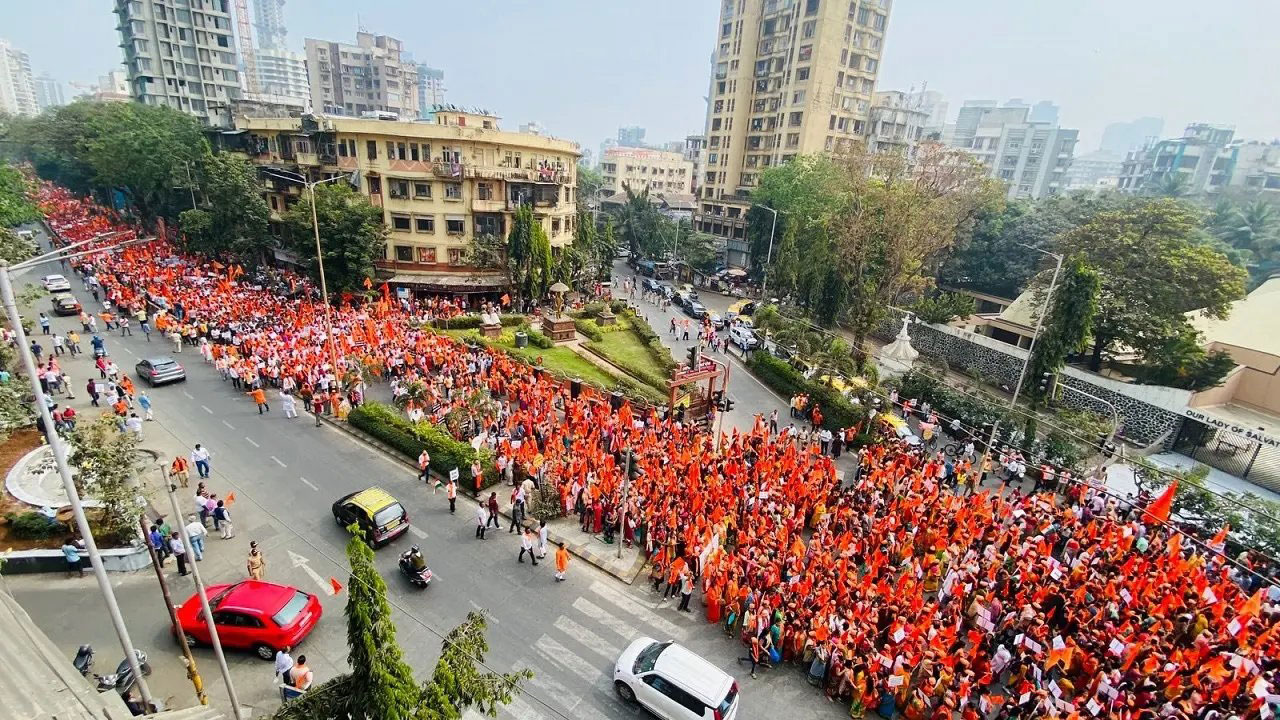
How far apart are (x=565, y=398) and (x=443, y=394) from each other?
4.93m

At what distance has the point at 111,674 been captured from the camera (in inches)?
445

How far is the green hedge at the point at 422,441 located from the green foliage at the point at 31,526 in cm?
814

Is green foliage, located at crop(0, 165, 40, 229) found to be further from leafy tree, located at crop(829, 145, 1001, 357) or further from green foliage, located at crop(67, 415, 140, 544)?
leafy tree, located at crop(829, 145, 1001, 357)

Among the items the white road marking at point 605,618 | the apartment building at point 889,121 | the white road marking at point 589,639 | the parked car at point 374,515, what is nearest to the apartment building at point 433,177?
the parked car at point 374,515

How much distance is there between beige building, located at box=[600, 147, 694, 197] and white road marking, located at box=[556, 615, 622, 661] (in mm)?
93850

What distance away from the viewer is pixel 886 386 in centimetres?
2627

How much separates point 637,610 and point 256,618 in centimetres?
780

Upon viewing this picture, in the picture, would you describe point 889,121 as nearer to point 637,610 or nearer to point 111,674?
point 637,610

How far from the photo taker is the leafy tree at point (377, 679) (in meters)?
5.39

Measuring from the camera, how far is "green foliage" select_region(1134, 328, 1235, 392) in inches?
990

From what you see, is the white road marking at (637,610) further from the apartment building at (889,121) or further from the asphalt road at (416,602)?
the apartment building at (889,121)

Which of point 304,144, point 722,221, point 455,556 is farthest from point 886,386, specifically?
point 722,221

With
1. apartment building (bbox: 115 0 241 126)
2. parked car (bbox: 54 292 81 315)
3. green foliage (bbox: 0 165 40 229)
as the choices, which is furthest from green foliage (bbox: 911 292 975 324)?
apartment building (bbox: 115 0 241 126)

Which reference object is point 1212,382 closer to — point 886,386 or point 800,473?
point 886,386
